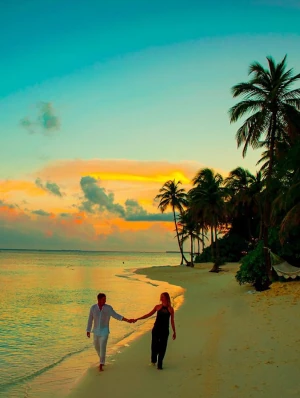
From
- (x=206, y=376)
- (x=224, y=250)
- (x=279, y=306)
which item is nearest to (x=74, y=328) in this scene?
(x=279, y=306)

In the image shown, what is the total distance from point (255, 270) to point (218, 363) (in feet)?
49.0

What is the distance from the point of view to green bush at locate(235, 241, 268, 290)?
23.0 m

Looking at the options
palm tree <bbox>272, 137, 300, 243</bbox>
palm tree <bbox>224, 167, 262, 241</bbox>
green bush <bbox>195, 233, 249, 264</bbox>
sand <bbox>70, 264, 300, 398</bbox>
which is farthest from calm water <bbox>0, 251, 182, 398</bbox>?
green bush <bbox>195, 233, 249, 264</bbox>

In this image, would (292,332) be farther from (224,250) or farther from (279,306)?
(224,250)

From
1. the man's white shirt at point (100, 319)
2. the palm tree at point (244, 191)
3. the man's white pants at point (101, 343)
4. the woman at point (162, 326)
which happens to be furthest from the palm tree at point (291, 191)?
the palm tree at point (244, 191)

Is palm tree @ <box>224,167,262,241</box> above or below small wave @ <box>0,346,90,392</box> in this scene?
above

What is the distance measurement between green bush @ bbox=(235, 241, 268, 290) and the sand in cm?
728

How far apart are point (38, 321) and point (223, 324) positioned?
859 centimetres

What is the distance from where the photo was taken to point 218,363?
893 cm

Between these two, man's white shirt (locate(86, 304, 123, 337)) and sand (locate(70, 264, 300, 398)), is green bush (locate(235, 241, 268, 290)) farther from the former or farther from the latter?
man's white shirt (locate(86, 304, 123, 337))

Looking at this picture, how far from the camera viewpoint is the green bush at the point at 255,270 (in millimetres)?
23016

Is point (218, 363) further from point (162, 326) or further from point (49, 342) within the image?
point (49, 342)

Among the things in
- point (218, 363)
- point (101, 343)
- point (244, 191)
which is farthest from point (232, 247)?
point (101, 343)

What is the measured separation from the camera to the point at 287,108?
22344 millimetres
